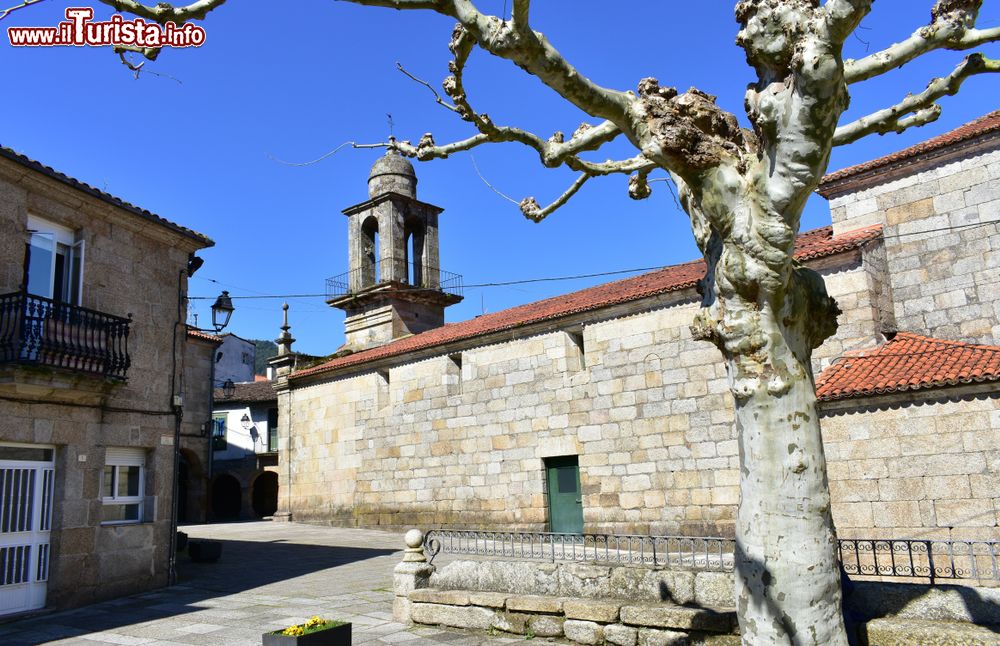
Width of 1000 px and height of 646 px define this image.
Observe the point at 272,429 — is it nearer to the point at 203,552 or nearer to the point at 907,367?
the point at 203,552

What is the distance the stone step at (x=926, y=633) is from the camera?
168 inches

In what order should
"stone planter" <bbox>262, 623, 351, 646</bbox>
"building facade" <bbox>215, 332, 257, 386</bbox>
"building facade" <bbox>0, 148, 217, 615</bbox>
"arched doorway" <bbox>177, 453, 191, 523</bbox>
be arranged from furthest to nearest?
1. "building facade" <bbox>215, 332, 257, 386</bbox>
2. "arched doorway" <bbox>177, 453, 191, 523</bbox>
3. "building facade" <bbox>0, 148, 217, 615</bbox>
4. "stone planter" <bbox>262, 623, 351, 646</bbox>

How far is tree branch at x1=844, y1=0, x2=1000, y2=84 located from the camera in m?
4.65

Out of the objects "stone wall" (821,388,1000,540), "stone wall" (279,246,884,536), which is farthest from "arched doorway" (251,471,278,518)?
"stone wall" (821,388,1000,540)

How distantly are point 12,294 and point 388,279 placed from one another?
1563 centimetres

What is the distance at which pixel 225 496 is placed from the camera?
3147 cm

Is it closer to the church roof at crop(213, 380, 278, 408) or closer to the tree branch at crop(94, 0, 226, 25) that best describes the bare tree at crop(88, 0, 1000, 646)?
the tree branch at crop(94, 0, 226, 25)

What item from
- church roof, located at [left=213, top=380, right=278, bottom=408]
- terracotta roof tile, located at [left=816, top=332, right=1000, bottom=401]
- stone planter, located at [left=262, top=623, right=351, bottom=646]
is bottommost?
stone planter, located at [left=262, top=623, right=351, bottom=646]

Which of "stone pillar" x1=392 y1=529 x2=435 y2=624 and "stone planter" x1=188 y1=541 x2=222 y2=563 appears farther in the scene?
"stone planter" x1=188 y1=541 x2=222 y2=563

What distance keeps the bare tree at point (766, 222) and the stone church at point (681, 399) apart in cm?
700

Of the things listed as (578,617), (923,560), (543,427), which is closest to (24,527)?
(578,617)

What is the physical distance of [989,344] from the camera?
11.5m

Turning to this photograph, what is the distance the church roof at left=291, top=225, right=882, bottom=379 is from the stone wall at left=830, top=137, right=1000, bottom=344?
2.32 feet

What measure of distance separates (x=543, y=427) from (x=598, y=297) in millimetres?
3070
